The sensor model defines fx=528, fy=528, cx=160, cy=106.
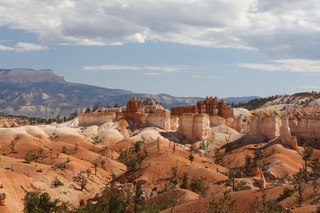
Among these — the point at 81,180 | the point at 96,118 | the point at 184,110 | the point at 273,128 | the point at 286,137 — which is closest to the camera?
the point at 81,180

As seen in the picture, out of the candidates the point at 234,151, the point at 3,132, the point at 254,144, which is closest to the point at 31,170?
the point at 3,132

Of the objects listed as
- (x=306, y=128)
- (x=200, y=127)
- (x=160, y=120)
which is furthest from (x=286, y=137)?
(x=160, y=120)

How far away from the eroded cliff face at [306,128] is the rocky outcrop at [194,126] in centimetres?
2497

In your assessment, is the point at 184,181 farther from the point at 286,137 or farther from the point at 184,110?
the point at 184,110

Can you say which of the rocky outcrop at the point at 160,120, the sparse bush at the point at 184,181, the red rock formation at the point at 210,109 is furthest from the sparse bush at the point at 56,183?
the red rock formation at the point at 210,109

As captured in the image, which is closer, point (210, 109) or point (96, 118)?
point (96, 118)

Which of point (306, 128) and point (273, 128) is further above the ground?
point (273, 128)

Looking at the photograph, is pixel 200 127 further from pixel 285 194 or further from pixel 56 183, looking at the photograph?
pixel 285 194

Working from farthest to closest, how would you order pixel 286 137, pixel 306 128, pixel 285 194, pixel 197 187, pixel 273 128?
pixel 306 128 → pixel 273 128 → pixel 286 137 → pixel 197 187 → pixel 285 194

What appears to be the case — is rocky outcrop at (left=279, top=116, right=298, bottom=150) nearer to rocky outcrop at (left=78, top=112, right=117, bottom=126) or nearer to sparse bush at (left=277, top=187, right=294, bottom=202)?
rocky outcrop at (left=78, top=112, right=117, bottom=126)

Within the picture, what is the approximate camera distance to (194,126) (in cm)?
14450

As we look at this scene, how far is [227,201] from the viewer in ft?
208

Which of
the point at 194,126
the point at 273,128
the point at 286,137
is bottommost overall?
the point at 286,137

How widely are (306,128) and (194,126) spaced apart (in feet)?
104
